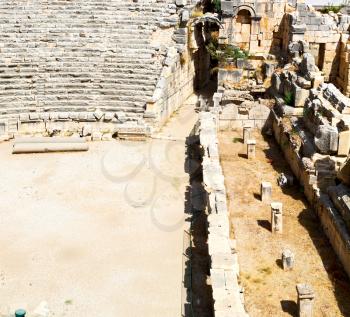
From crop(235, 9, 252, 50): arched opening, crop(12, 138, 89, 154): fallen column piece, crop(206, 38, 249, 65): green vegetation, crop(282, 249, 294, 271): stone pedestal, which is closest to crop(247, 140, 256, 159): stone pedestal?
crop(12, 138, 89, 154): fallen column piece

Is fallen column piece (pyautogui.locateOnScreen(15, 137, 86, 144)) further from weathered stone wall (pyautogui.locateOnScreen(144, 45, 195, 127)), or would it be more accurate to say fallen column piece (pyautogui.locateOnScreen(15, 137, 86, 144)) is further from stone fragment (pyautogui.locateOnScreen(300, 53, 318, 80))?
stone fragment (pyautogui.locateOnScreen(300, 53, 318, 80))

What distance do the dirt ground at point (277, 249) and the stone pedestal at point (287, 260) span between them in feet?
0.33

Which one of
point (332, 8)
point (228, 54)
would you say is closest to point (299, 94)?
point (228, 54)

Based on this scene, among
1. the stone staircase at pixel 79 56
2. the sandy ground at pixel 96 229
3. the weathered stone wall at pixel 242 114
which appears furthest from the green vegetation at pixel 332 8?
the sandy ground at pixel 96 229

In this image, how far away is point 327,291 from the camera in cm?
930

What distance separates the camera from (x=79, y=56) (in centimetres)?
2025

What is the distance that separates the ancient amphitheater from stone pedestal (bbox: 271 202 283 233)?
30 millimetres

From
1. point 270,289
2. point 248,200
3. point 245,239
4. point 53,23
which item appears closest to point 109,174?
point 248,200

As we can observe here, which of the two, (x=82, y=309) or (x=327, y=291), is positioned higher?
(x=327, y=291)

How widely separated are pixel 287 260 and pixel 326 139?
3.59 m

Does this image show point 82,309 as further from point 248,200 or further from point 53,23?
point 53,23

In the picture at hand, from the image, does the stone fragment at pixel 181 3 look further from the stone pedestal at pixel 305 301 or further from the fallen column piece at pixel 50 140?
the stone pedestal at pixel 305 301

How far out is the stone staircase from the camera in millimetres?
18688

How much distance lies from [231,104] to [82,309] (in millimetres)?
9722
